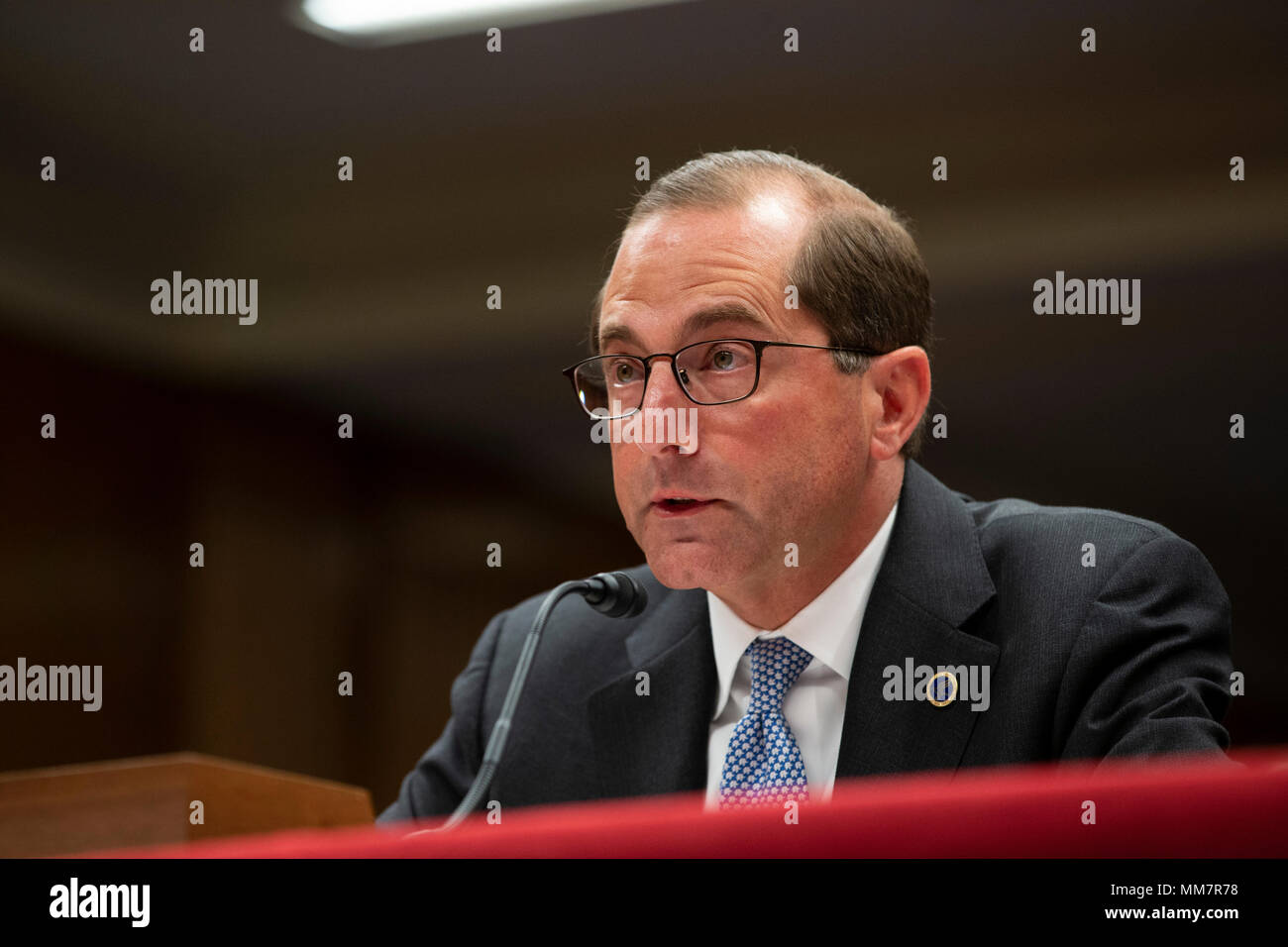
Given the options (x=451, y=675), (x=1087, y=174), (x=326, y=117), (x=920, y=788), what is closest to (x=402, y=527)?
(x=451, y=675)

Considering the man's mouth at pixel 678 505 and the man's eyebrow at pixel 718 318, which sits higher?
the man's eyebrow at pixel 718 318

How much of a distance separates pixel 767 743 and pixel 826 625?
0.19 metres

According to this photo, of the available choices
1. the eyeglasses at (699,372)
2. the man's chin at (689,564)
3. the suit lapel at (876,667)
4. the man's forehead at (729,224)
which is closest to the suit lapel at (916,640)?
the suit lapel at (876,667)

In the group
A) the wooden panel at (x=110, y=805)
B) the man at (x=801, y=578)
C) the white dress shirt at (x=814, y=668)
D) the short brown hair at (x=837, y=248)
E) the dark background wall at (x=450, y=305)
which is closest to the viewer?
the wooden panel at (x=110, y=805)

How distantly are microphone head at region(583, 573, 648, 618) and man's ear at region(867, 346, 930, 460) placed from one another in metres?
0.55

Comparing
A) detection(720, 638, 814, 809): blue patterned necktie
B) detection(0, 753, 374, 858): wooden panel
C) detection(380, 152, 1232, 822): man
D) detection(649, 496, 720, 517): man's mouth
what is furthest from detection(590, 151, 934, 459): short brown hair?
detection(0, 753, 374, 858): wooden panel

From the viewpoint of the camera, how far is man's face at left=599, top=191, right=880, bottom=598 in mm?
1804

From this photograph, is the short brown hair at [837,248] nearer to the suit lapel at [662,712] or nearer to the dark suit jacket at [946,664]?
the dark suit jacket at [946,664]

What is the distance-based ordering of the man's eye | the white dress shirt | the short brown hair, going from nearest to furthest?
the white dress shirt < the man's eye < the short brown hair

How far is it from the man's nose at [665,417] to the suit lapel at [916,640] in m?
0.34

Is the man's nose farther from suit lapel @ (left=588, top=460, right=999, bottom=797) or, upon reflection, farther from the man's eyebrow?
suit lapel @ (left=588, top=460, right=999, bottom=797)

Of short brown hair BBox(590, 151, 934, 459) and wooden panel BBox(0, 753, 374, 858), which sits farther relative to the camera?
short brown hair BBox(590, 151, 934, 459)

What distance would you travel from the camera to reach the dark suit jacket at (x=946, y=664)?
A: 159 centimetres

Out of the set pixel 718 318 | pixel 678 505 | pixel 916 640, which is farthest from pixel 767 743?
pixel 718 318
